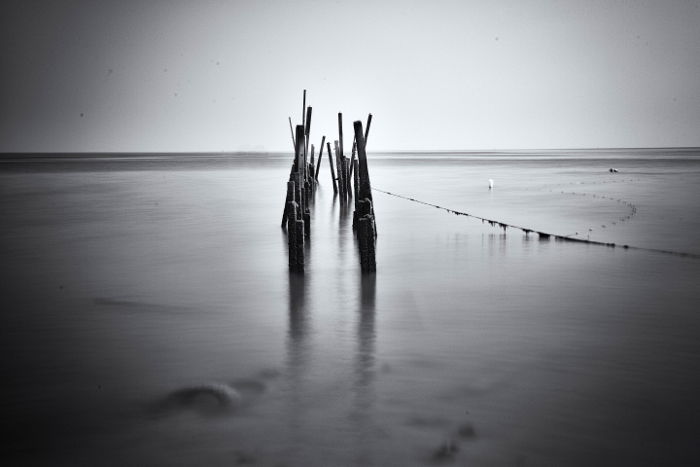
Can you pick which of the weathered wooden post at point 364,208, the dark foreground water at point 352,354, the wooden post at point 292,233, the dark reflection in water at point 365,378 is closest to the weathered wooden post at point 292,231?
the wooden post at point 292,233

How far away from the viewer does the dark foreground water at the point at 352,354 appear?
3.98 m

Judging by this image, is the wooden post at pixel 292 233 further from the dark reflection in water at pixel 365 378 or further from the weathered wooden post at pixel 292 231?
the dark reflection in water at pixel 365 378

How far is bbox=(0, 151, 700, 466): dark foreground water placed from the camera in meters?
3.98

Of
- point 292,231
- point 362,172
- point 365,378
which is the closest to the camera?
point 365,378

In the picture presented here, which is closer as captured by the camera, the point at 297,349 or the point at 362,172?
the point at 297,349

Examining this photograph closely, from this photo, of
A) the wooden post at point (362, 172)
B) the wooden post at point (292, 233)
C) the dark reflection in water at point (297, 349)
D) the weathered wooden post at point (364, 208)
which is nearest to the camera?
the dark reflection in water at point (297, 349)

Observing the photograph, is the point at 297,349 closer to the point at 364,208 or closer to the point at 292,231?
the point at 292,231

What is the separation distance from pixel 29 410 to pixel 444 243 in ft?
31.3

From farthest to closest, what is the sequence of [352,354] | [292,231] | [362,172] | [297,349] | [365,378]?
[362,172] < [292,231] < [297,349] < [352,354] < [365,378]

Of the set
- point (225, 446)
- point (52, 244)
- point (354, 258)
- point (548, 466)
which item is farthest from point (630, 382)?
point (52, 244)

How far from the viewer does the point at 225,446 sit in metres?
3.94

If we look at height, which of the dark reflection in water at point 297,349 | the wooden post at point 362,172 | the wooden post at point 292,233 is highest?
the wooden post at point 362,172

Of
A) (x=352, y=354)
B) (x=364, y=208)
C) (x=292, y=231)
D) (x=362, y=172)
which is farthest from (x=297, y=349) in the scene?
(x=362, y=172)

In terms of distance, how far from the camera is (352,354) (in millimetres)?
5832
